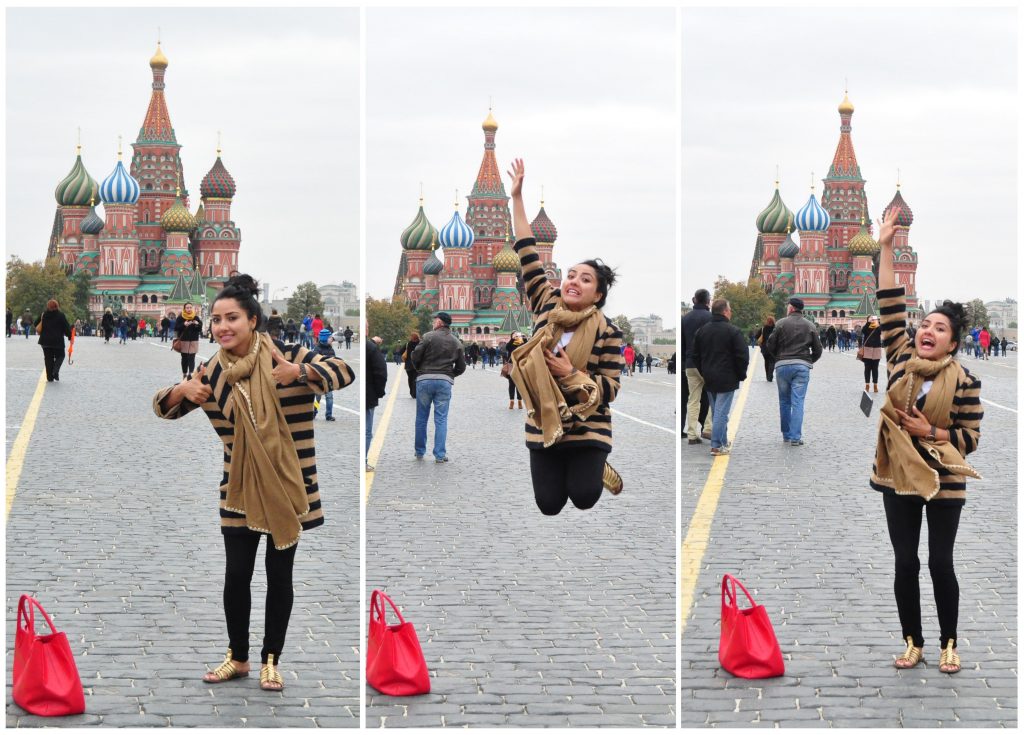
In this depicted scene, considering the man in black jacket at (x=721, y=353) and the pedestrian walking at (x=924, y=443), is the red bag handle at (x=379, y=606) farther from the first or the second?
the man in black jacket at (x=721, y=353)

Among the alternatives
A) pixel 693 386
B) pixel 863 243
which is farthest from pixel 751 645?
pixel 863 243

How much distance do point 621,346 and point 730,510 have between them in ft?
12.6

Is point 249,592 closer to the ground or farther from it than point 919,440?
closer to the ground

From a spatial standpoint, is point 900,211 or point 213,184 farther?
point 213,184

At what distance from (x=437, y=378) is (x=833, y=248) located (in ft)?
13.2

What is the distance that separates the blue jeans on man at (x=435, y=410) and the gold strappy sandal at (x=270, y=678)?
6.18 metres

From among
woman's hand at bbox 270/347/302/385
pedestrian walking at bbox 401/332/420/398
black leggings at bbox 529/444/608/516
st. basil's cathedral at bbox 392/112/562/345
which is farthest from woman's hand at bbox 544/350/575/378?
pedestrian walking at bbox 401/332/420/398

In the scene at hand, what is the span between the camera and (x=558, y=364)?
228 inches

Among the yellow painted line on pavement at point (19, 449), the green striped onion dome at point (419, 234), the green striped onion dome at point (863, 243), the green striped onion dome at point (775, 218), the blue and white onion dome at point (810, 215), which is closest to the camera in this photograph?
the green striped onion dome at point (419, 234)

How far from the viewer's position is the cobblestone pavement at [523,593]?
19.1 feet

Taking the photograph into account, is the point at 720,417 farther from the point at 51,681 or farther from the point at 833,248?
the point at 51,681

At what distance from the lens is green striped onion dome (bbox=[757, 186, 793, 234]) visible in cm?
726

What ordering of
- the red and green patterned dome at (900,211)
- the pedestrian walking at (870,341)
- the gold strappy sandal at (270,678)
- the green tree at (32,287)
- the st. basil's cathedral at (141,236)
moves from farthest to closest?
the st. basil's cathedral at (141,236), the green tree at (32,287), the pedestrian walking at (870,341), the red and green patterned dome at (900,211), the gold strappy sandal at (270,678)

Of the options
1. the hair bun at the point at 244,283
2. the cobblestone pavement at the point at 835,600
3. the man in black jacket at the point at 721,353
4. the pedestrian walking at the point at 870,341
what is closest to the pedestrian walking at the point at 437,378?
the cobblestone pavement at the point at 835,600
